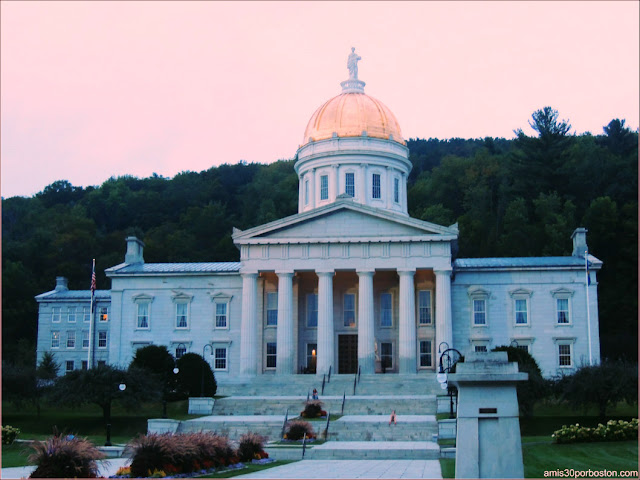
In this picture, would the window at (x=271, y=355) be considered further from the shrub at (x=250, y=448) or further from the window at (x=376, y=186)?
the shrub at (x=250, y=448)

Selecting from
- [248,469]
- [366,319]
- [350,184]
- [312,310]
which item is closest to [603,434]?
[248,469]

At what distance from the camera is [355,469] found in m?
27.1

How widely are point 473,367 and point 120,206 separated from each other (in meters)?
114

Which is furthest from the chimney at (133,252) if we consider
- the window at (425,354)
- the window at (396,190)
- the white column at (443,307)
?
the white column at (443,307)

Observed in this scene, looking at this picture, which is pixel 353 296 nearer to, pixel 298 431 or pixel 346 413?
pixel 346 413

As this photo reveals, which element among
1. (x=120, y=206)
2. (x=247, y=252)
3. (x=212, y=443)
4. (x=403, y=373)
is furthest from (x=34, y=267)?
(x=212, y=443)

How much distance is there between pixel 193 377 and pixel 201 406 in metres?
4.40

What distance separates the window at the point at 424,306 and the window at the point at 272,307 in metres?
10.5

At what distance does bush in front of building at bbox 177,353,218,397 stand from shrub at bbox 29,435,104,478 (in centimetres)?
2860

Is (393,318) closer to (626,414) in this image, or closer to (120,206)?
(626,414)

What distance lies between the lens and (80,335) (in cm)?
7900

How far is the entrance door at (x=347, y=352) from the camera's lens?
6394 centimetres

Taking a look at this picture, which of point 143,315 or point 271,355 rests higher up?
point 143,315

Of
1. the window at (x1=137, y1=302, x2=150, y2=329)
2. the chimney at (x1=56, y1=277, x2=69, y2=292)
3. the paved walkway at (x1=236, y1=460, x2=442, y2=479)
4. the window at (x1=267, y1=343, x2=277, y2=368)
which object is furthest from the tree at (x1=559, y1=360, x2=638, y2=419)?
the chimney at (x1=56, y1=277, x2=69, y2=292)
